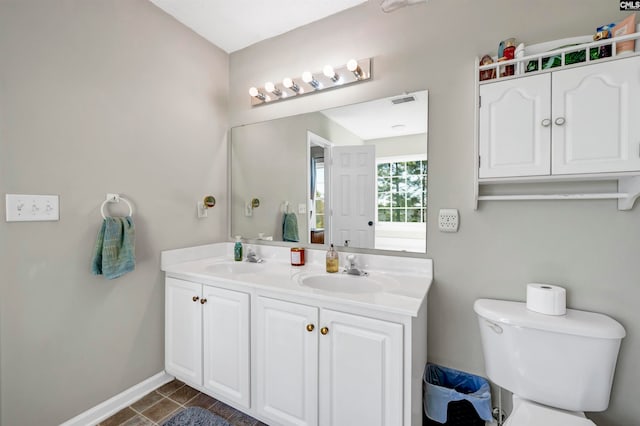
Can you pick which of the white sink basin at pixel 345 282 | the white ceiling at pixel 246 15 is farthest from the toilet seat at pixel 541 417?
the white ceiling at pixel 246 15

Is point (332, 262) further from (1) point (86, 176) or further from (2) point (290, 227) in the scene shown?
(1) point (86, 176)

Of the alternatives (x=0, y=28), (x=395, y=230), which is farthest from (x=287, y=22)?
(x=395, y=230)

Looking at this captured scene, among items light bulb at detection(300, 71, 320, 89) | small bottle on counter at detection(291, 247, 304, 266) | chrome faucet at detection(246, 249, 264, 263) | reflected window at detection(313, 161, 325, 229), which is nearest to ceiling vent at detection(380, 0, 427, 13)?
light bulb at detection(300, 71, 320, 89)

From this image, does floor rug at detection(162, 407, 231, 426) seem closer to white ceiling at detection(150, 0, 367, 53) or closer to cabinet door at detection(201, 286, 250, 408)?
cabinet door at detection(201, 286, 250, 408)

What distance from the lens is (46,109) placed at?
1327 mm

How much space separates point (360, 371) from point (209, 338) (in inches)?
36.4

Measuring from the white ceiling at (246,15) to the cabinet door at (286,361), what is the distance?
176 centimetres

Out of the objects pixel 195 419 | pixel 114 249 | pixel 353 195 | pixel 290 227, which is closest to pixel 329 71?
pixel 353 195

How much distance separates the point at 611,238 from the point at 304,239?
1.54 meters

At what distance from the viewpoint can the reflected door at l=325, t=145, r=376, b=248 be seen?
1693 mm

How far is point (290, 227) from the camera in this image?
1990mm

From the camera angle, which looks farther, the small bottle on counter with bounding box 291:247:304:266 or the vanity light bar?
the small bottle on counter with bounding box 291:247:304:266

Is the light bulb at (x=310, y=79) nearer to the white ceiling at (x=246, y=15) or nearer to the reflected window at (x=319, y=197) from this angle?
the white ceiling at (x=246, y=15)

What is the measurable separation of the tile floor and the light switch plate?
115 centimetres
